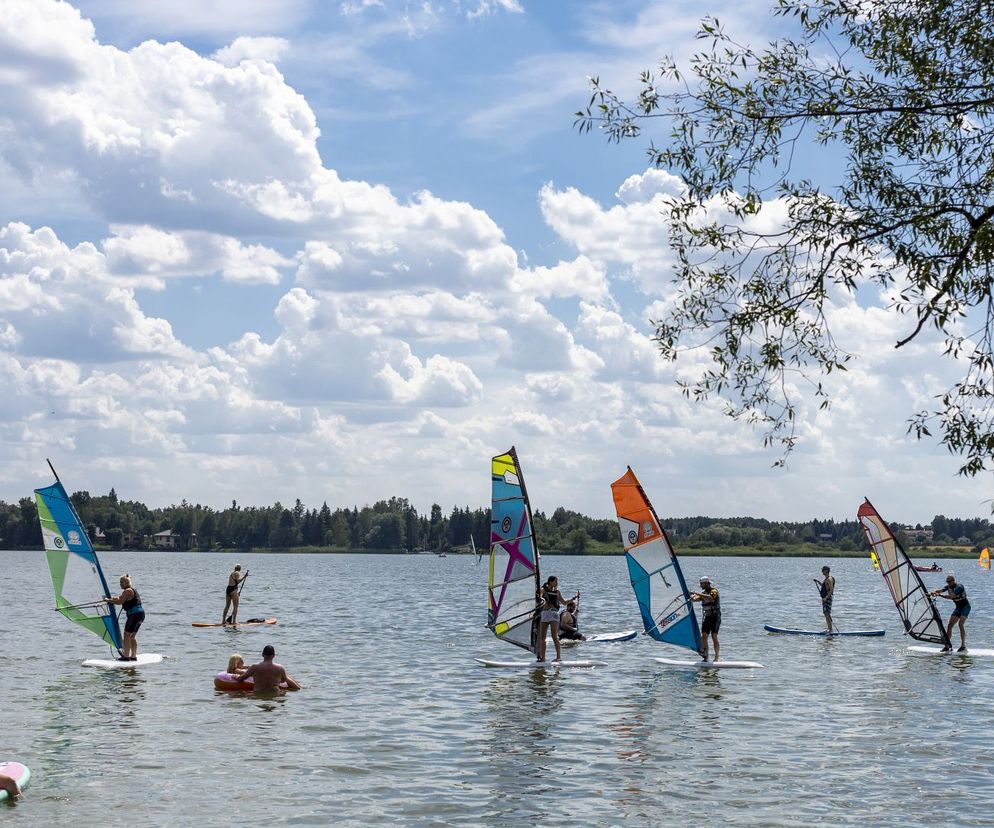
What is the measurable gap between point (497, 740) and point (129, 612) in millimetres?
10793

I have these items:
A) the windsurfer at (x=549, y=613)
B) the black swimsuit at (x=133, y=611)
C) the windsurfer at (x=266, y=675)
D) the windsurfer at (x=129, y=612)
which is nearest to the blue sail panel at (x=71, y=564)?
the windsurfer at (x=129, y=612)

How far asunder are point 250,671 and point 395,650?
37.0 feet

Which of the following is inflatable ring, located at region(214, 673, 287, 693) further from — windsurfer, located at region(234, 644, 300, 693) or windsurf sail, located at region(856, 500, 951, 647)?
windsurf sail, located at region(856, 500, 951, 647)

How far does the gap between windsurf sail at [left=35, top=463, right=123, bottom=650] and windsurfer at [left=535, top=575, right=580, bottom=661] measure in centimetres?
936

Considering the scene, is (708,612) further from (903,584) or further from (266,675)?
(266,675)

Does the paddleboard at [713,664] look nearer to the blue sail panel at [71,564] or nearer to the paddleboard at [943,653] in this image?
the paddleboard at [943,653]

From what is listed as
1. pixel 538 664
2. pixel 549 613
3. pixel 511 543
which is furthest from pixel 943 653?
pixel 511 543

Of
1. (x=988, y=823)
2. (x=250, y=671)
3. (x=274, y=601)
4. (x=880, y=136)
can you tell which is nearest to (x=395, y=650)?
(x=250, y=671)

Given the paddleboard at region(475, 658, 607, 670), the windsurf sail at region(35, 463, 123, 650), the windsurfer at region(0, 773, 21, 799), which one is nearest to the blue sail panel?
the windsurf sail at region(35, 463, 123, 650)

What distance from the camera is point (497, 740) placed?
18062 millimetres

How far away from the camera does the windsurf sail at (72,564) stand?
2555 centimetres

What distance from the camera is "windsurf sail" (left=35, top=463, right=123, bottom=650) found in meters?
25.5

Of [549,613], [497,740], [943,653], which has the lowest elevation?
[497,740]

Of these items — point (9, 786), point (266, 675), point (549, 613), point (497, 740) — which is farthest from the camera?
point (549, 613)
